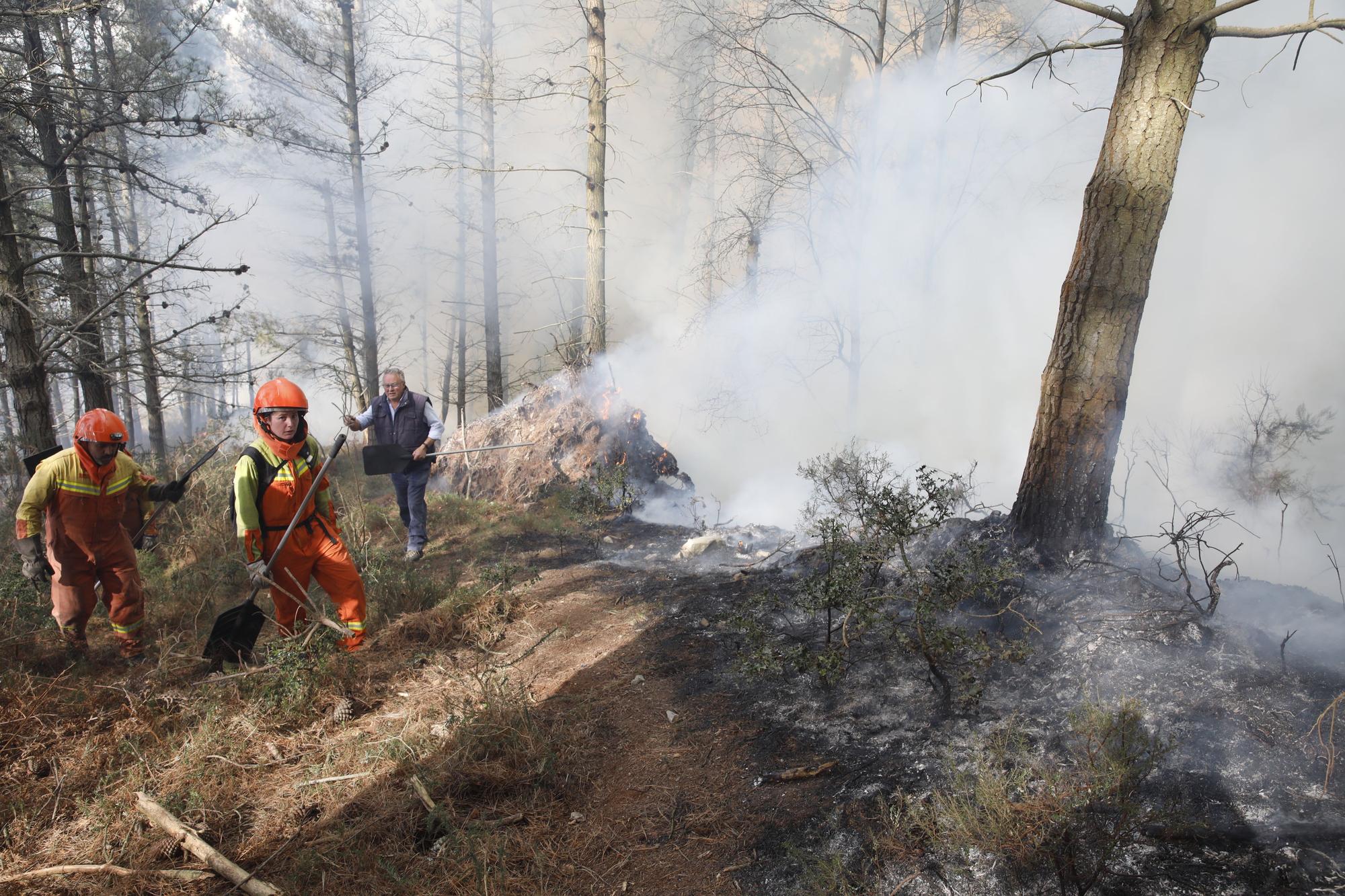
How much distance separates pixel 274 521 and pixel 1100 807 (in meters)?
4.46

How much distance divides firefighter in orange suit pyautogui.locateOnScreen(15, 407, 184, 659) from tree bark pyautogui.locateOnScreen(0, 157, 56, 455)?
2.15 meters

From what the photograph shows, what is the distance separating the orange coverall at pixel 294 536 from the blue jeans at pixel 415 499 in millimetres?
2257

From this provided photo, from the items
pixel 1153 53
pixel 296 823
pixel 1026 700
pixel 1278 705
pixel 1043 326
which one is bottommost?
pixel 296 823

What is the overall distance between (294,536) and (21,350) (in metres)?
3.83

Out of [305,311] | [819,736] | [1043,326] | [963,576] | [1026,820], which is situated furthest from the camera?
[305,311]

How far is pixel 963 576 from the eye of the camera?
3547 millimetres

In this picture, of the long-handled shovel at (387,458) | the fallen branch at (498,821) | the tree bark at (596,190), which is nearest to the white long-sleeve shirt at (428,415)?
the long-handled shovel at (387,458)

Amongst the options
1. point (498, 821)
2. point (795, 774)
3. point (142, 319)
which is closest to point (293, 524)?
point (498, 821)

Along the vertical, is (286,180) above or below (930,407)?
above

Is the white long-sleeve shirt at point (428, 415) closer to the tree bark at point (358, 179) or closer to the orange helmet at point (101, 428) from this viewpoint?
the orange helmet at point (101, 428)

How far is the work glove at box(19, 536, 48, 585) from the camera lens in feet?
14.4

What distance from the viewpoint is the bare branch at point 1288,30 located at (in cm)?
338

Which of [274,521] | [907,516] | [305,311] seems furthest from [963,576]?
[305,311]

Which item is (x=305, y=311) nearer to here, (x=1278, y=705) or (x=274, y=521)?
(x=274, y=521)
